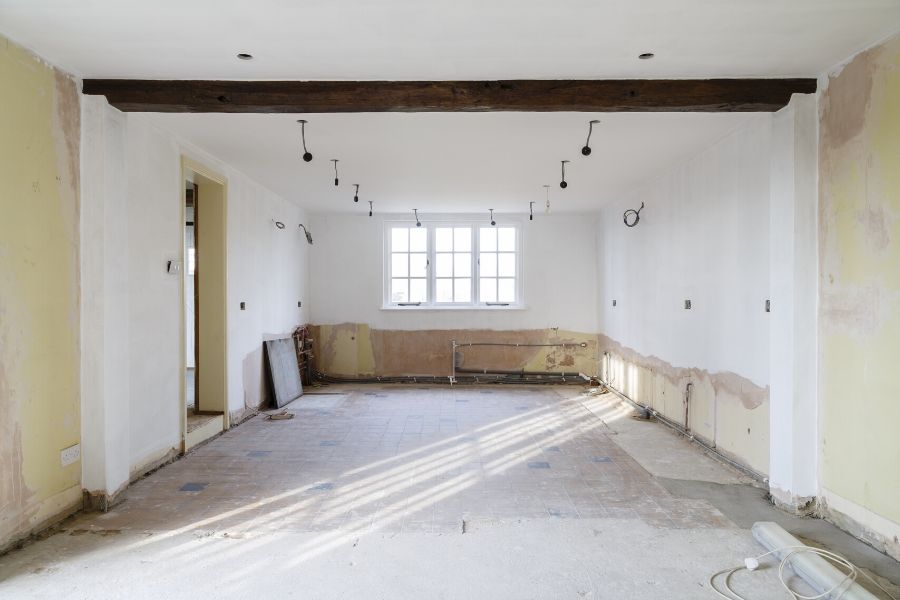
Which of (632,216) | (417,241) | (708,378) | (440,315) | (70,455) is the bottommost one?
(70,455)

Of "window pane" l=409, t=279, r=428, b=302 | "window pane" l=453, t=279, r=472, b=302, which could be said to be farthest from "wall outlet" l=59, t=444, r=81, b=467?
"window pane" l=453, t=279, r=472, b=302

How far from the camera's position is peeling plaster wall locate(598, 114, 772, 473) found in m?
4.02

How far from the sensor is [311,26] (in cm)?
270

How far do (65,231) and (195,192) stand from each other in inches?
92.3

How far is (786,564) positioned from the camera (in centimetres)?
271

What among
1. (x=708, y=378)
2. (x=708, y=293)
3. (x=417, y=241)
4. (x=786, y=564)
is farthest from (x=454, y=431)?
(x=417, y=241)

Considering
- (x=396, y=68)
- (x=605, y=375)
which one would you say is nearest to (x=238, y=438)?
(x=396, y=68)

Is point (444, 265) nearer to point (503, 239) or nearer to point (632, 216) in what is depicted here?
point (503, 239)

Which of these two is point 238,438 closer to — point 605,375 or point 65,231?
point 65,231

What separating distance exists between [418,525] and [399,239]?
603 centimetres

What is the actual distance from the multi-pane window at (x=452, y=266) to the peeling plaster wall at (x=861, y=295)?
5614 mm

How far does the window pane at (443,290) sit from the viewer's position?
28.8ft

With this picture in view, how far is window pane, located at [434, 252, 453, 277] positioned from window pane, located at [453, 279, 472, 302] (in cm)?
18

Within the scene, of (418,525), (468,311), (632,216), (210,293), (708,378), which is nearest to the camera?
(418,525)
